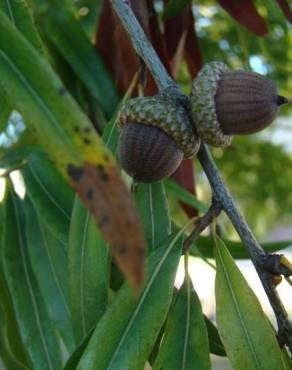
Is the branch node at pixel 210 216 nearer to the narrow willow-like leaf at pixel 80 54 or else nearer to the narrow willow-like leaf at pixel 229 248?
the narrow willow-like leaf at pixel 229 248

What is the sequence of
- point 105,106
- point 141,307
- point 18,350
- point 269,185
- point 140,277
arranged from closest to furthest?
point 140,277
point 141,307
point 18,350
point 105,106
point 269,185

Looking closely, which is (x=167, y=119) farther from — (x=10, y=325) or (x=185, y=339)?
(x=10, y=325)

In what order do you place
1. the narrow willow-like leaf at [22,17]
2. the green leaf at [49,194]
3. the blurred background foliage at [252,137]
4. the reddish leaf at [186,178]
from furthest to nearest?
the blurred background foliage at [252,137], the reddish leaf at [186,178], the green leaf at [49,194], the narrow willow-like leaf at [22,17]

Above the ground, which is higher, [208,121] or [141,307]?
[208,121]

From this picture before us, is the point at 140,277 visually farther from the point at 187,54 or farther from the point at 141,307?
the point at 187,54

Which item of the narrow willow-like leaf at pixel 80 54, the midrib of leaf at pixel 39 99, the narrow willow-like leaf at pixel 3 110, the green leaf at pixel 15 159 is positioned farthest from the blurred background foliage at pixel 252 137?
the midrib of leaf at pixel 39 99

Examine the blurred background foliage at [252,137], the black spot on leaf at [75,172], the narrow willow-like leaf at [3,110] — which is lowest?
the blurred background foliage at [252,137]

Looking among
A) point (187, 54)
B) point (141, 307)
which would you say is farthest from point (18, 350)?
point (187, 54)

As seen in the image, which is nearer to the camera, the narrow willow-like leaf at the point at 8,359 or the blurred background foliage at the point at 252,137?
the narrow willow-like leaf at the point at 8,359
